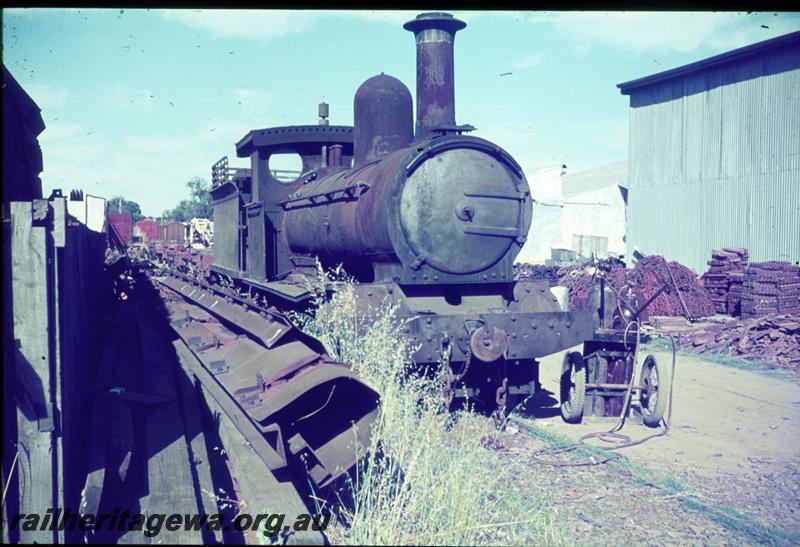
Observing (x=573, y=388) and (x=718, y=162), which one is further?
(x=718, y=162)

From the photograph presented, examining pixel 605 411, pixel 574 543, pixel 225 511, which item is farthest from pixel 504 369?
pixel 225 511

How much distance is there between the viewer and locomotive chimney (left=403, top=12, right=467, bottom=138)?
7523mm

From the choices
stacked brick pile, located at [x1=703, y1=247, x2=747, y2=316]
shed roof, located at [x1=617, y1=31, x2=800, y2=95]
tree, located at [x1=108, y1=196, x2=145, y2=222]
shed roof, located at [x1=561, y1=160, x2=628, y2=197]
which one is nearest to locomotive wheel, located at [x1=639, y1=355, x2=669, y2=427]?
stacked brick pile, located at [x1=703, y1=247, x2=747, y2=316]

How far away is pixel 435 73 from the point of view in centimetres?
756

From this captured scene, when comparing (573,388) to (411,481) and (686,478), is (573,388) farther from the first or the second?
(411,481)

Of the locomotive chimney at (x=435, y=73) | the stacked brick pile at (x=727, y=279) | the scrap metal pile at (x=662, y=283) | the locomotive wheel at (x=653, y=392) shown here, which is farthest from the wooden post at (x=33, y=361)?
the stacked brick pile at (x=727, y=279)

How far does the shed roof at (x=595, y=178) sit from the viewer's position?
4316 centimetres

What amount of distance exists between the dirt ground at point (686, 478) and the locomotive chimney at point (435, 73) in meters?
3.57

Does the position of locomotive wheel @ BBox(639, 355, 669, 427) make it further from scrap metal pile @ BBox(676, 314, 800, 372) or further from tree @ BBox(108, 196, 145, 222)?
tree @ BBox(108, 196, 145, 222)

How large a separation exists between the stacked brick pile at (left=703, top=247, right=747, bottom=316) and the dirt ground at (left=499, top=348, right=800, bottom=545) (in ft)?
23.0

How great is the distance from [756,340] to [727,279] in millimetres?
3556

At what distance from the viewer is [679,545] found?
4.02 meters

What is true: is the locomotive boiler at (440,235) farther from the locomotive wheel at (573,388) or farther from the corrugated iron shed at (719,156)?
the corrugated iron shed at (719,156)

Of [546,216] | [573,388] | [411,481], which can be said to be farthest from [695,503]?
[546,216]
